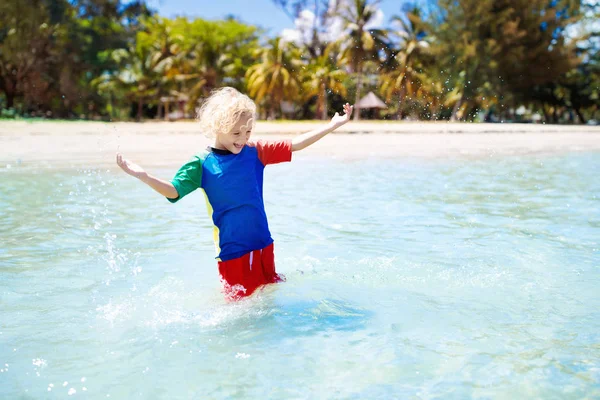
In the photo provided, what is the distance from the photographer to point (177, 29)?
167ft

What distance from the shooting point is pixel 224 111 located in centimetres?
291

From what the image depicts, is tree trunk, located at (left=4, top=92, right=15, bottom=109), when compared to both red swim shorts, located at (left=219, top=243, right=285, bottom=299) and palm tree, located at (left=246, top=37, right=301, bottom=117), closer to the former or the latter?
palm tree, located at (left=246, top=37, right=301, bottom=117)

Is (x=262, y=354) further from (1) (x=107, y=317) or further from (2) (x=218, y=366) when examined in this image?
(1) (x=107, y=317)

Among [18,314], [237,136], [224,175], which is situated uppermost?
[237,136]

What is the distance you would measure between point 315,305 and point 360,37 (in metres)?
38.7

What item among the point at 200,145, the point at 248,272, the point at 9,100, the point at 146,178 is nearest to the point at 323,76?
the point at 9,100

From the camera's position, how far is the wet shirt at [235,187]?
305 cm

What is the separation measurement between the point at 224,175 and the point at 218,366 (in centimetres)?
94

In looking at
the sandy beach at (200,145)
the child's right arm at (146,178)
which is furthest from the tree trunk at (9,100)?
the child's right arm at (146,178)

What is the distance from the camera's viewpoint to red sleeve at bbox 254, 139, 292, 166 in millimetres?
3195

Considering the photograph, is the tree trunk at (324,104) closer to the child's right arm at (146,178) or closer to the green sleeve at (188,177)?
the green sleeve at (188,177)

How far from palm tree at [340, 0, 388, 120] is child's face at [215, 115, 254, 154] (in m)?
38.1

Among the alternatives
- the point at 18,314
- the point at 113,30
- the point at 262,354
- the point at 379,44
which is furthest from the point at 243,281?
the point at 113,30

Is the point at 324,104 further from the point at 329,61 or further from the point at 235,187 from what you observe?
the point at 235,187
